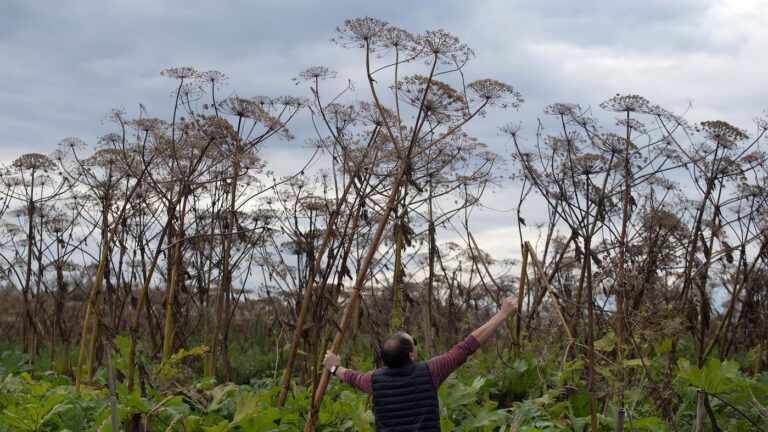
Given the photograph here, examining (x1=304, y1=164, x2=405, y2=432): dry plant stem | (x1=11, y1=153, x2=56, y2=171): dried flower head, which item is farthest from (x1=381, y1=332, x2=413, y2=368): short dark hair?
(x1=11, y1=153, x2=56, y2=171): dried flower head

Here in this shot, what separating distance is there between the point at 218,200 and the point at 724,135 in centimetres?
468

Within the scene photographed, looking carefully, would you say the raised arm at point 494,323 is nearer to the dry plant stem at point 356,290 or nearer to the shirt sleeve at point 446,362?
the shirt sleeve at point 446,362

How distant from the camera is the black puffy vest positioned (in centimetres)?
440

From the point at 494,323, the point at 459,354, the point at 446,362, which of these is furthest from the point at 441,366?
the point at 494,323

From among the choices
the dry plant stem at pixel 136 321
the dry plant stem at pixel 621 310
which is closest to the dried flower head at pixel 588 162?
the dry plant stem at pixel 621 310

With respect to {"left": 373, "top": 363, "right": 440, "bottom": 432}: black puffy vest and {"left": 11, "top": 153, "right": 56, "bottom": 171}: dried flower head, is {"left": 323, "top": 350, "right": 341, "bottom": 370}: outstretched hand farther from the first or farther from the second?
{"left": 11, "top": 153, "right": 56, "bottom": 171}: dried flower head

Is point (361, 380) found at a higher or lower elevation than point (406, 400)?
higher

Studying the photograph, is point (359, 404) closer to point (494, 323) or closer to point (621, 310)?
point (494, 323)

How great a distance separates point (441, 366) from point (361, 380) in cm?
53

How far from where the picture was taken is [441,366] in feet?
14.6

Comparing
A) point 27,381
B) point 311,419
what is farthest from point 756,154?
point 27,381

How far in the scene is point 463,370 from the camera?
282 inches

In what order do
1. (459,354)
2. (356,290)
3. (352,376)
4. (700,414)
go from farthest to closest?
1. (352,376)
2. (459,354)
3. (356,290)
4. (700,414)

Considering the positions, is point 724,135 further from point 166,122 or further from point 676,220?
point 166,122
